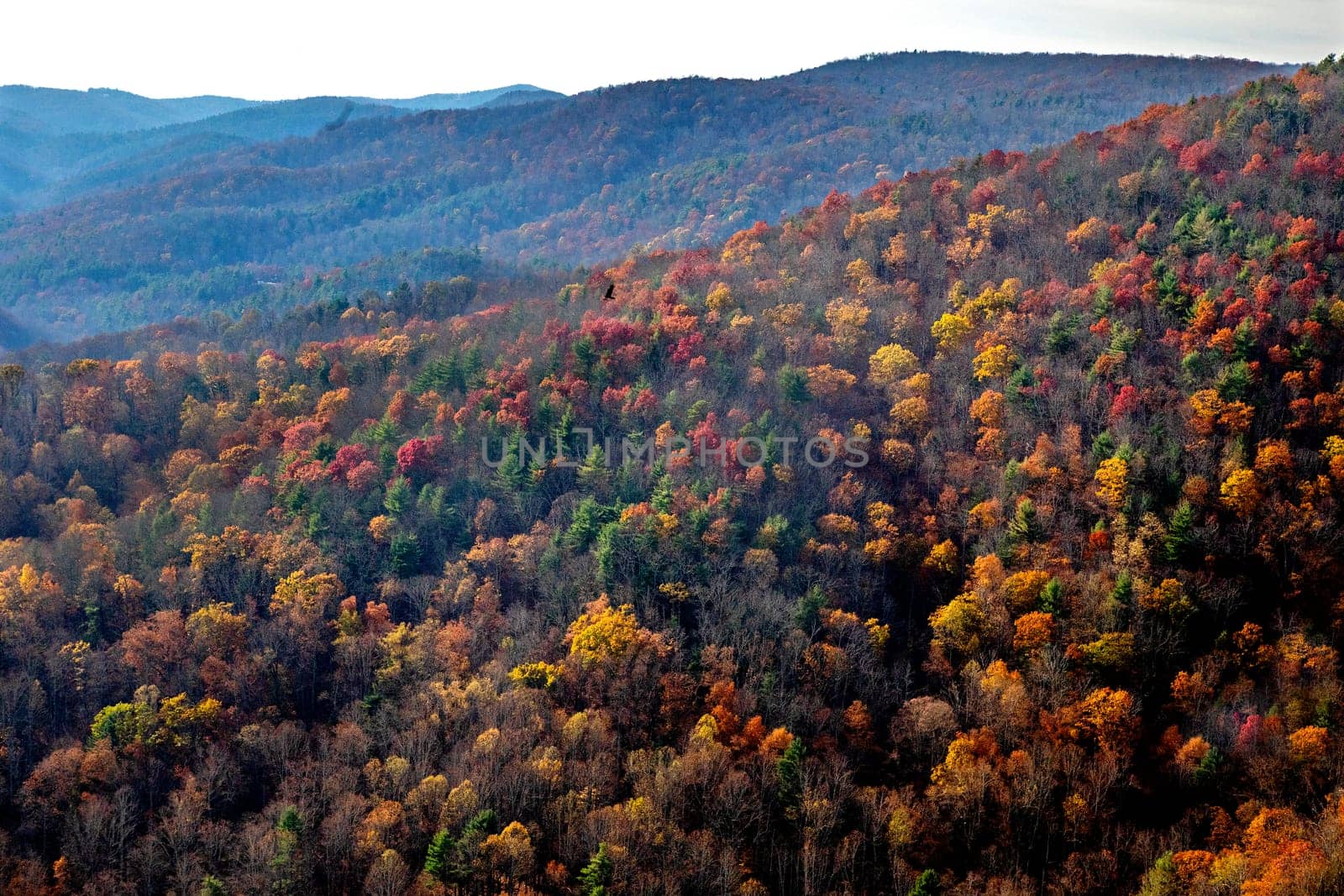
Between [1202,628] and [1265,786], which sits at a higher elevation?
[1202,628]

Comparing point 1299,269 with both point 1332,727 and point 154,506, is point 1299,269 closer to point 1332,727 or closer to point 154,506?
point 1332,727

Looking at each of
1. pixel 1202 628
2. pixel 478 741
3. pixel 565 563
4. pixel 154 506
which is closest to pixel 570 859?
pixel 478 741

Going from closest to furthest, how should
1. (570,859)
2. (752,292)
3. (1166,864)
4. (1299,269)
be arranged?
(1166,864) → (570,859) → (1299,269) → (752,292)

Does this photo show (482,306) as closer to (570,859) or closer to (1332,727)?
(570,859)

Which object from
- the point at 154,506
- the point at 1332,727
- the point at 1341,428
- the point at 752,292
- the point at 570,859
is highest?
the point at 752,292

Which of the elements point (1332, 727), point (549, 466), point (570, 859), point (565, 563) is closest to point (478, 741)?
point (570, 859)

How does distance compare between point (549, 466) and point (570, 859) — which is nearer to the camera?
point (570, 859)

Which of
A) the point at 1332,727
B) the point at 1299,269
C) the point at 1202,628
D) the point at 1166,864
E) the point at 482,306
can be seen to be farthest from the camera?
the point at 482,306
